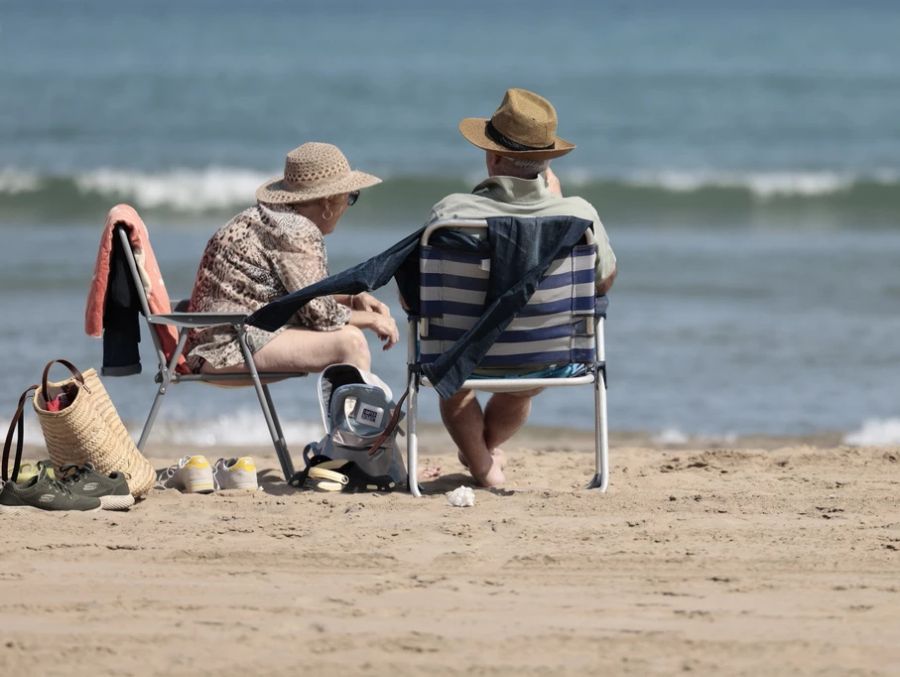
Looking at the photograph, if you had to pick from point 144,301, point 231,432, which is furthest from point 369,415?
point 231,432

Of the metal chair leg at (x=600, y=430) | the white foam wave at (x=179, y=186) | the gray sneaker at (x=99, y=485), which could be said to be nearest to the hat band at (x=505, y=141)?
the metal chair leg at (x=600, y=430)

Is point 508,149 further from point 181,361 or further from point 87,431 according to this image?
point 87,431

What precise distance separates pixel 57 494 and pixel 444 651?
5.68ft

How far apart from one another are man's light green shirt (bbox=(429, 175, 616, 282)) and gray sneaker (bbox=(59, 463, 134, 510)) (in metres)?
1.24

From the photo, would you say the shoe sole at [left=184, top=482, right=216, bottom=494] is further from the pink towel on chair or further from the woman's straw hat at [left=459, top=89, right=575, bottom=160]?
the woman's straw hat at [left=459, top=89, right=575, bottom=160]

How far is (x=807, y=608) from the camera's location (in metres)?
3.31

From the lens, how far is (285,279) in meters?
4.90

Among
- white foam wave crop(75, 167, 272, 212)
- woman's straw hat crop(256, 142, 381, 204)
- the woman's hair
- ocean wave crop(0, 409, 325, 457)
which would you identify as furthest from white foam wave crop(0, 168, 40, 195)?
the woman's hair

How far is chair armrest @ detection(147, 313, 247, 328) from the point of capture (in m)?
4.75

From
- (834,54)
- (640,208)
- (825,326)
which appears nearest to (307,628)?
(825,326)

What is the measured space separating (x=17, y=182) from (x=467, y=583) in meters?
14.0

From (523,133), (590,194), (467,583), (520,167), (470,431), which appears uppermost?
(590,194)

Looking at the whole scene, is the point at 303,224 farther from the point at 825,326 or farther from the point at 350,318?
the point at 825,326

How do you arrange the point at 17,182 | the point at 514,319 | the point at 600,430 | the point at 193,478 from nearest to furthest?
1. the point at 514,319
2. the point at 600,430
3. the point at 193,478
4. the point at 17,182
